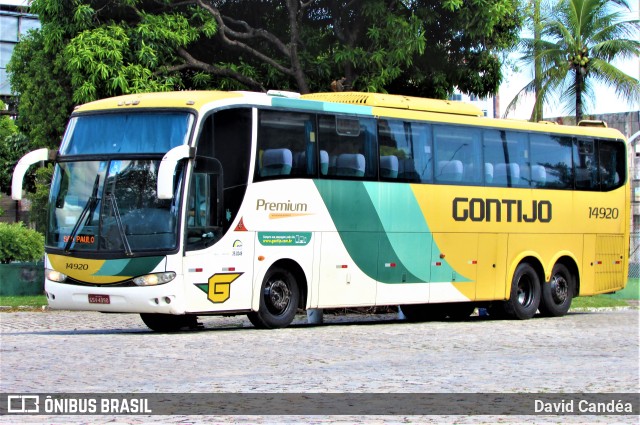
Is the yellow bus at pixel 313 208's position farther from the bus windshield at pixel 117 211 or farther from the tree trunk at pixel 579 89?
the tree trunk at pixel 579 89

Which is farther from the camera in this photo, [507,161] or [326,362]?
[507,161]

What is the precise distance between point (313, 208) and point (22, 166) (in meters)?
4.43

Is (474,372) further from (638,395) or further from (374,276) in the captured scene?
(374,276)

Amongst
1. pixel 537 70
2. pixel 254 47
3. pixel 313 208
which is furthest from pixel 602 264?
pixel 537 70

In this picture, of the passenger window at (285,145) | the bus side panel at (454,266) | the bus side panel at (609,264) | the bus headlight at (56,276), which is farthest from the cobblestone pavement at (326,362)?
the bus side panel at (609,264)

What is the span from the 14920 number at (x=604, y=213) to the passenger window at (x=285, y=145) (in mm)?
8016

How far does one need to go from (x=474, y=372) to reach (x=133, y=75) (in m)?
13.4

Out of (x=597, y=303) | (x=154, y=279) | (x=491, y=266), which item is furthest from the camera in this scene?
(x=597, y=303)

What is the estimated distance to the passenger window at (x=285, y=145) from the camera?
1812 centimetres

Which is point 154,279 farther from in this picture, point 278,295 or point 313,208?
point 313,208

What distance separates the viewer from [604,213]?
82.1 ft

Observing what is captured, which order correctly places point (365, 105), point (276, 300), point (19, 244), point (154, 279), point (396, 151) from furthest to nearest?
point (19, 244) → point (396, 151) → point (365, 105) → point (276, 300) → point (154, 279)

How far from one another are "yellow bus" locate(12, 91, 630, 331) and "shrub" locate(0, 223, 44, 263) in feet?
33.6

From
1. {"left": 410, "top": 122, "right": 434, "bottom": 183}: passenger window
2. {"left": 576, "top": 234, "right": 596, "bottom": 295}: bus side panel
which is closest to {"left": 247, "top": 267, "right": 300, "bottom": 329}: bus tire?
{"left": 410, "top": 122, "right": 434, "bottom": 183}: passenger window
